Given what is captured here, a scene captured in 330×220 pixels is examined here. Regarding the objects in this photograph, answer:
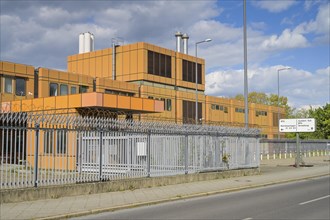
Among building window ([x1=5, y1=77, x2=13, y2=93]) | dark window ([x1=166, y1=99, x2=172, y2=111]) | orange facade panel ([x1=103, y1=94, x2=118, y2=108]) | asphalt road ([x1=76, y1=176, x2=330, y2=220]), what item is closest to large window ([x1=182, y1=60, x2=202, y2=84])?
dark window ([x1=166, y1=99, x2=172, y2=111])

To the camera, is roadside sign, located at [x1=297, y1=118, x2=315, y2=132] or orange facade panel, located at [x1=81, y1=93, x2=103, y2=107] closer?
orange facade panel, located at [x1=81, y1=93, x2=103, y2=107]

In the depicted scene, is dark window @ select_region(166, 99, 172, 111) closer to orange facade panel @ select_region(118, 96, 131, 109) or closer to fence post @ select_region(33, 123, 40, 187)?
orange facade panel @ select_region(118, 96, 131, 109)

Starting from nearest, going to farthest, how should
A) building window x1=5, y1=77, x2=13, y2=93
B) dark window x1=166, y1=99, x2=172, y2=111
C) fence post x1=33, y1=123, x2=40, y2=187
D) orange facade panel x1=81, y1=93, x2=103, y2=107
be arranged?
fence post x1=33, y1=123, x2=40, y2=187
orange facade panel x1=81, y1=93, x2=103, y2=107
building window x1=5, y1=77, x2=13, y2=93
dark window x1=166, y1=99, x2=172, y2=111

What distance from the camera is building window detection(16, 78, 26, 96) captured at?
42.9 m

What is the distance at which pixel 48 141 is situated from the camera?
46.7ft

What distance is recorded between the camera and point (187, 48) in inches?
2940

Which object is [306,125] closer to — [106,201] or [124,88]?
[106,201]

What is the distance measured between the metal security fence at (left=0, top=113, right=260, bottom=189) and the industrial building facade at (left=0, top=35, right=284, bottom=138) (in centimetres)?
1160

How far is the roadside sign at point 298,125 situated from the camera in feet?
112

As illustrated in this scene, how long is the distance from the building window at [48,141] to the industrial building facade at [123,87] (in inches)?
671

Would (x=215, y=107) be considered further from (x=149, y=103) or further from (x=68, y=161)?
(x=68, y=161)

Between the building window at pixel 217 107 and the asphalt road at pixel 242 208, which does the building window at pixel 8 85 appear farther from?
the building window at pixel 217 107

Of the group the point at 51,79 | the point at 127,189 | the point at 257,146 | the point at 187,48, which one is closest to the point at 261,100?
the point at 187,48

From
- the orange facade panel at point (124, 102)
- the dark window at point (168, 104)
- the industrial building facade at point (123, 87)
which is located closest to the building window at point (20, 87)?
the industrial building facade at point (123, 87)
